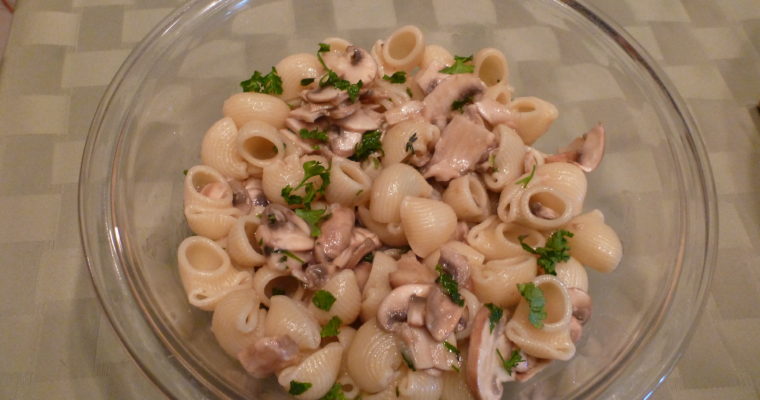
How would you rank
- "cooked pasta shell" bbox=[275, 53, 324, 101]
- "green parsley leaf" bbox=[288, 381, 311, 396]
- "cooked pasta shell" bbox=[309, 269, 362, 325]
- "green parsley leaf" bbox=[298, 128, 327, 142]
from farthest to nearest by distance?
"cooked pasta shell" bbox=[275, 53, 324, 101] < "green parsley leaf" bbox=[298, 128, 327, 142] < "cooked pasta shell" bbox=[309, 269, 362, 325] < "green parsley leaf" bbox=[288, 381, 311, 396]

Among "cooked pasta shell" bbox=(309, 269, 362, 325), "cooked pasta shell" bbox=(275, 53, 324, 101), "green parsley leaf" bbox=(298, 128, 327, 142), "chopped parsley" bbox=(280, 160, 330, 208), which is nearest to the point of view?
"cooked pasta shell" bbox=(309, 269, 362, 325)

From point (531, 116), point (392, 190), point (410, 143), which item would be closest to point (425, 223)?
point (392, 190)

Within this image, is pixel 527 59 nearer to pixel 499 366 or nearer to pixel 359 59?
pixel 359 59

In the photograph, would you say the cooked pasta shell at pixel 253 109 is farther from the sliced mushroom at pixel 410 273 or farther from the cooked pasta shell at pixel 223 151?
the sliced mushroom at pixel 410 273

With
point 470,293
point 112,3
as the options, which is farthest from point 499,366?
point 112,3

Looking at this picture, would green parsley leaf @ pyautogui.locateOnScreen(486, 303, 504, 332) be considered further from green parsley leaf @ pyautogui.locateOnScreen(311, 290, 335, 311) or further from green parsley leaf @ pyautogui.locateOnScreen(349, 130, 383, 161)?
green parsley leaf @ pyautogui.locateOnScreen(349, 130, 383, 161)

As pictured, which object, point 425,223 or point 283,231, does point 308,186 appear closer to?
point 283,231

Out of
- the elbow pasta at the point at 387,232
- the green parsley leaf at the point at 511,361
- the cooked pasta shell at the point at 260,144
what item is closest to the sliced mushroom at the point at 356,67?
the elbow pasta at the point at 387,232

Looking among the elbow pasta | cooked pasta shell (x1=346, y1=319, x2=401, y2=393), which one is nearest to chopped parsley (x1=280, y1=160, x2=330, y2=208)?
the elbow pasta
